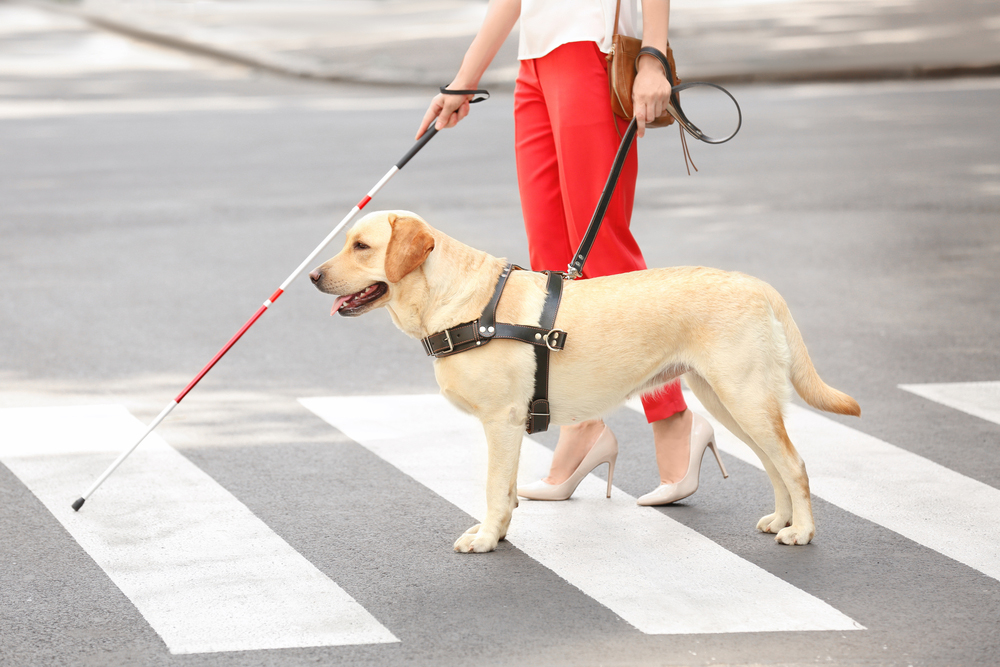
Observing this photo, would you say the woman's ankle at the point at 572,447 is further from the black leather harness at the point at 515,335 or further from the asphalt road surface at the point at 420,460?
the black leather harness at the point at 515,335

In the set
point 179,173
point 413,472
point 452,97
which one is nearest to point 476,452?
point 413,472

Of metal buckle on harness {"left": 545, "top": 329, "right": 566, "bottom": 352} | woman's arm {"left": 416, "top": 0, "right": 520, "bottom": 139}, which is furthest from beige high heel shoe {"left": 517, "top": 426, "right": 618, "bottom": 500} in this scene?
woman's arm {"left": 416, "top": 0, "right": 520, "bottom": 139}

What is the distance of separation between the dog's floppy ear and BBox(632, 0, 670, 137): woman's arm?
97 centimetres

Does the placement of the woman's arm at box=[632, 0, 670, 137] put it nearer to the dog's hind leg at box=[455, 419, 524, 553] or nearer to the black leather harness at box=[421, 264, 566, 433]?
the black leather harness at box=[421, 264, 566, 433]

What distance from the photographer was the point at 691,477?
4820 millimetres

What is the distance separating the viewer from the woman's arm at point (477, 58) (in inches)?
195

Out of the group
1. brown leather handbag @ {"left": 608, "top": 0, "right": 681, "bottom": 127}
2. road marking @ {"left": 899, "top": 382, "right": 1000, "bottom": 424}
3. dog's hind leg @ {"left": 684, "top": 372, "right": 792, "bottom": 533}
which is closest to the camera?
dog's hind leg @ {"left": 684, "top": 372, "right": 792, "bottom": 533}

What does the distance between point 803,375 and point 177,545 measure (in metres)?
2.22

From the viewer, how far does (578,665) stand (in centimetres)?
347

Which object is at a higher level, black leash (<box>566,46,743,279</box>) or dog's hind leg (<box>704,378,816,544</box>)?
black leash (<box>566,46,743,279</box>)

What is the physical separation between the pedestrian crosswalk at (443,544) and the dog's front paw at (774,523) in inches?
9.3

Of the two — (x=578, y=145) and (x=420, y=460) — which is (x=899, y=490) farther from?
(x=420, y=460)

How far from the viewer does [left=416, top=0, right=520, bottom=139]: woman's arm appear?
195 inches

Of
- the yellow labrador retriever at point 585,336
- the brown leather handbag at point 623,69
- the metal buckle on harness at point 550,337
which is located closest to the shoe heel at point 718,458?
the yellow labrador retriever at point 585,336
